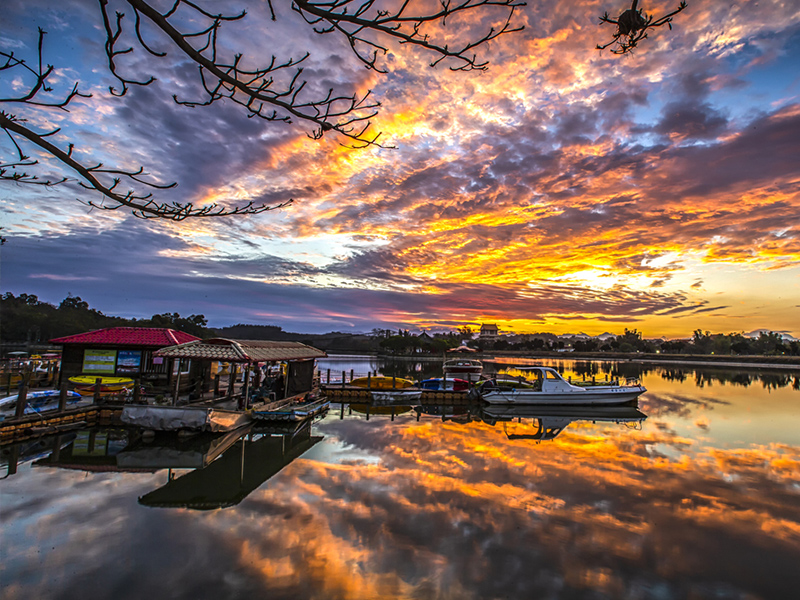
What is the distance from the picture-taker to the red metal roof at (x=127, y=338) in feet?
73.8

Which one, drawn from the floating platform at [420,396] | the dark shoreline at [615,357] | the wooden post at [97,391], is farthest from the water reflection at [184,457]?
the dark shoreline at [615,357]

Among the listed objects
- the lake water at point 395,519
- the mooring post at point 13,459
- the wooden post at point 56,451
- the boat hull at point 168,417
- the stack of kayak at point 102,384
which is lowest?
the wooden post at point 56,451

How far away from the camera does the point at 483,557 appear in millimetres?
7977

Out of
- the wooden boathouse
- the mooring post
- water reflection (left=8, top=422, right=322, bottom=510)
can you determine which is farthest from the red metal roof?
the mooring post

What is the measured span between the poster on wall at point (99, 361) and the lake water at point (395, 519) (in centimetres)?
622

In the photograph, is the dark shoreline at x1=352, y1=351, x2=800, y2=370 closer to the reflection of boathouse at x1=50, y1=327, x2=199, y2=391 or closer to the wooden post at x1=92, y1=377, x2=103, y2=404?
the reflection of boathouse at x1=50, y1=327, x2=199, y2=391

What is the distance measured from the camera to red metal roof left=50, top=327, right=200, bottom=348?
2248cm

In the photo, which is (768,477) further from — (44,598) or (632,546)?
(44,598)

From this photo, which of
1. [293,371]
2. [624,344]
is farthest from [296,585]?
[624,344]

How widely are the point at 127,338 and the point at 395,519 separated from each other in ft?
68.8

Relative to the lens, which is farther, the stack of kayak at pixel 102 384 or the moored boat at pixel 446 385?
the moored boat at pixel 446 385

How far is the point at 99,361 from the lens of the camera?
898 inches

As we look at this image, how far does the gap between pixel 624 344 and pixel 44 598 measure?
168m

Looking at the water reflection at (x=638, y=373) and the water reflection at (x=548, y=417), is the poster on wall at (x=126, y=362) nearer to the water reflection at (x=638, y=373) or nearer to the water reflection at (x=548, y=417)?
the water reflection at (x=548, y=417)
